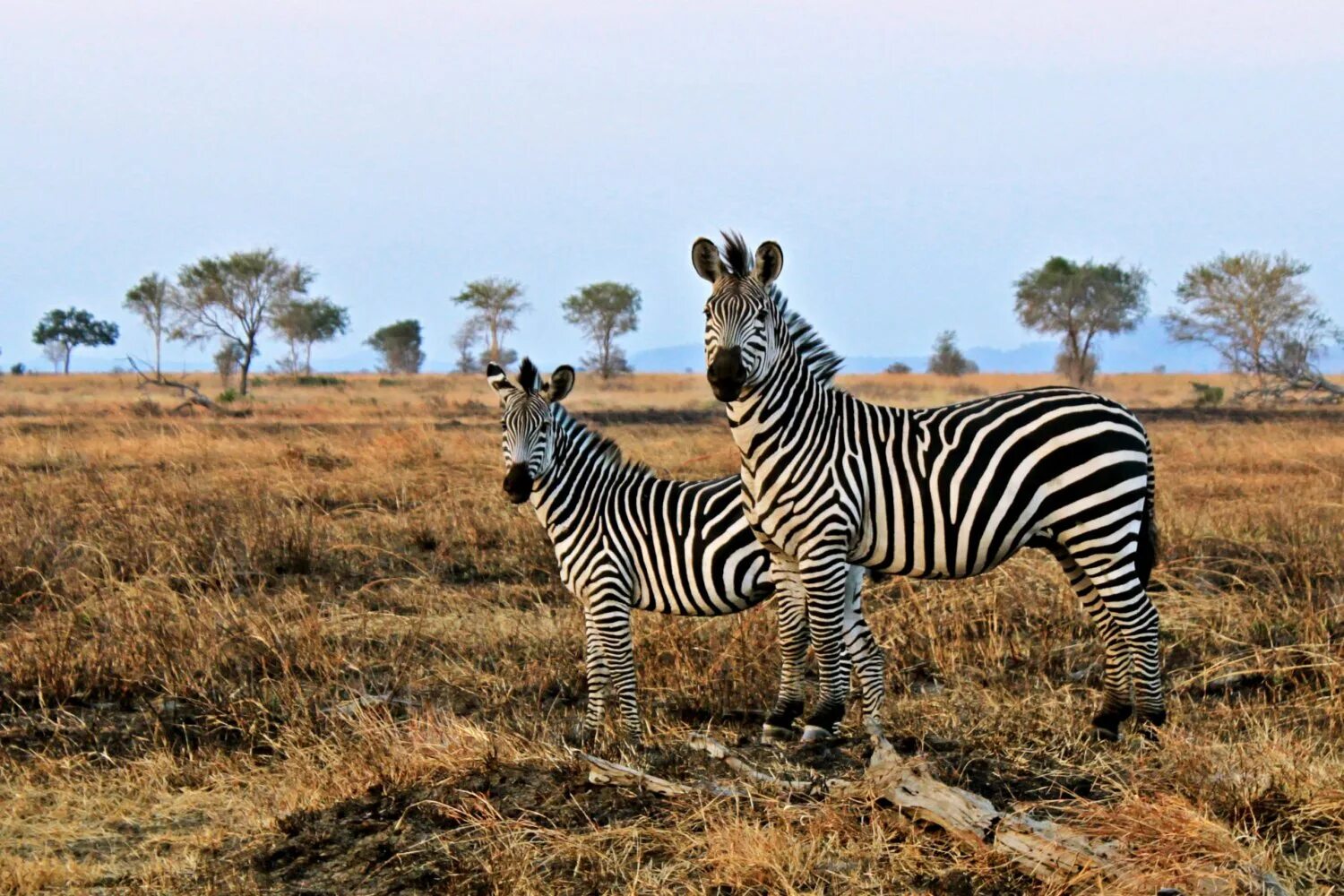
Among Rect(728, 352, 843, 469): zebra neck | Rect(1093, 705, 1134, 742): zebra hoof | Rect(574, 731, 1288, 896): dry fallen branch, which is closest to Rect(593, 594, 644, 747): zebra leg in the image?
Rect(728, 352, 843, 469): zebra neck

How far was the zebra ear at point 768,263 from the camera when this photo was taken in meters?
5.66

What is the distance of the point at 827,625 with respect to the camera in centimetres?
570

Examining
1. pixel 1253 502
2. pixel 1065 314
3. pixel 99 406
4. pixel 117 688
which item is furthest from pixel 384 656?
pixel 1065 314

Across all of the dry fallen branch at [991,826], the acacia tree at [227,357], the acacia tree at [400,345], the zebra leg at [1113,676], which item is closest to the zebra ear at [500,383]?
the dry fallen branch at [991,826]

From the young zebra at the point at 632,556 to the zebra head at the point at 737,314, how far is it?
83 centimetres

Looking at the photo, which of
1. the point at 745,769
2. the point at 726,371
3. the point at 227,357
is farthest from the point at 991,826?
the point at 227,357

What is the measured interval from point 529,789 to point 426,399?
33551mm

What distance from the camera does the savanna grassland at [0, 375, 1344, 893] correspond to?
409 cm

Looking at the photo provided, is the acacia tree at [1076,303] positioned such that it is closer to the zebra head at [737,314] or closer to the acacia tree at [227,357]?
the acacia tree at [227,357]

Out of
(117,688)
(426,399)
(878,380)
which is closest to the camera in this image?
(117,688)

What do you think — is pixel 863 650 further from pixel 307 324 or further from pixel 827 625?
pixel 307 324

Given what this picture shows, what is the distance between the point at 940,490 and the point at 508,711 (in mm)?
2446

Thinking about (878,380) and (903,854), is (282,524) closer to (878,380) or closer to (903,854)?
(903,854)

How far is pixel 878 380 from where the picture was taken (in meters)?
59.8
